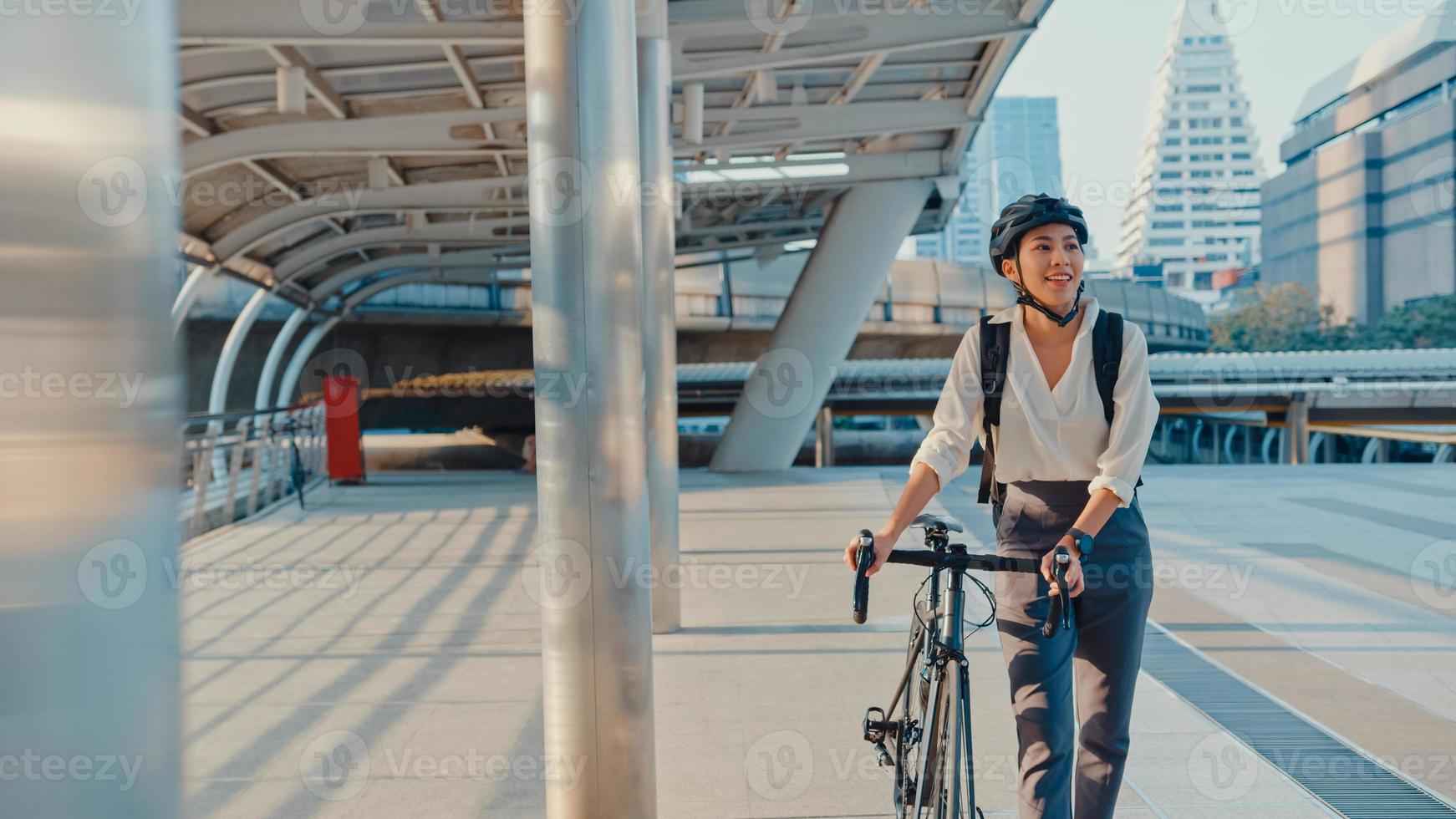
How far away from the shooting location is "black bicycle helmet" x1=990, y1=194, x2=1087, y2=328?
2.78 meters

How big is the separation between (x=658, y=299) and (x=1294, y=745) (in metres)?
4.10

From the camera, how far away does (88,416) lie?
778 millimetres

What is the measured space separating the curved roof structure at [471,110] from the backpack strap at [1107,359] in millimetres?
6447

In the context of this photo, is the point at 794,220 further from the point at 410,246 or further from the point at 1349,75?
the point at 1349,75

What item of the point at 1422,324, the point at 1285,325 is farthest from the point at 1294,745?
the point at 1285,325

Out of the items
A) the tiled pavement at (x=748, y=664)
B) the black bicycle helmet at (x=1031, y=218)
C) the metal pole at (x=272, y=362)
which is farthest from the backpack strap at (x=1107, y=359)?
the metal pole at (x=272, y=362)

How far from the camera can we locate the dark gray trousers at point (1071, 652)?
2.73 metres

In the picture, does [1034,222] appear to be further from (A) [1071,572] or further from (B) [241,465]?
(B) [241,465]

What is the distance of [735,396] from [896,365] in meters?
4.38

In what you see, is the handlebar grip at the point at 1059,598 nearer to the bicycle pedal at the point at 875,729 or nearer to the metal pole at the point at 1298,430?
the bicycle pedal at the point at 875,729

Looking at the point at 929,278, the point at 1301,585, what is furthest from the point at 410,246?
the point at 1301,585

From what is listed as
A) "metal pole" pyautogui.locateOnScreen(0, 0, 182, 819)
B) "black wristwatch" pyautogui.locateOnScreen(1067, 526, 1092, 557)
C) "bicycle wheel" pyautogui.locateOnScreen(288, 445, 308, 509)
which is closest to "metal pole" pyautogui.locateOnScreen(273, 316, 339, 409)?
"bicycle wheel" pyautogui.locateOnScreen(288, 445, 308, 509)

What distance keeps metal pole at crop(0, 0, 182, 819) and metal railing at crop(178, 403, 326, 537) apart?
402 inches

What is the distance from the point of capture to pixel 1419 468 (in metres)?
15.8
